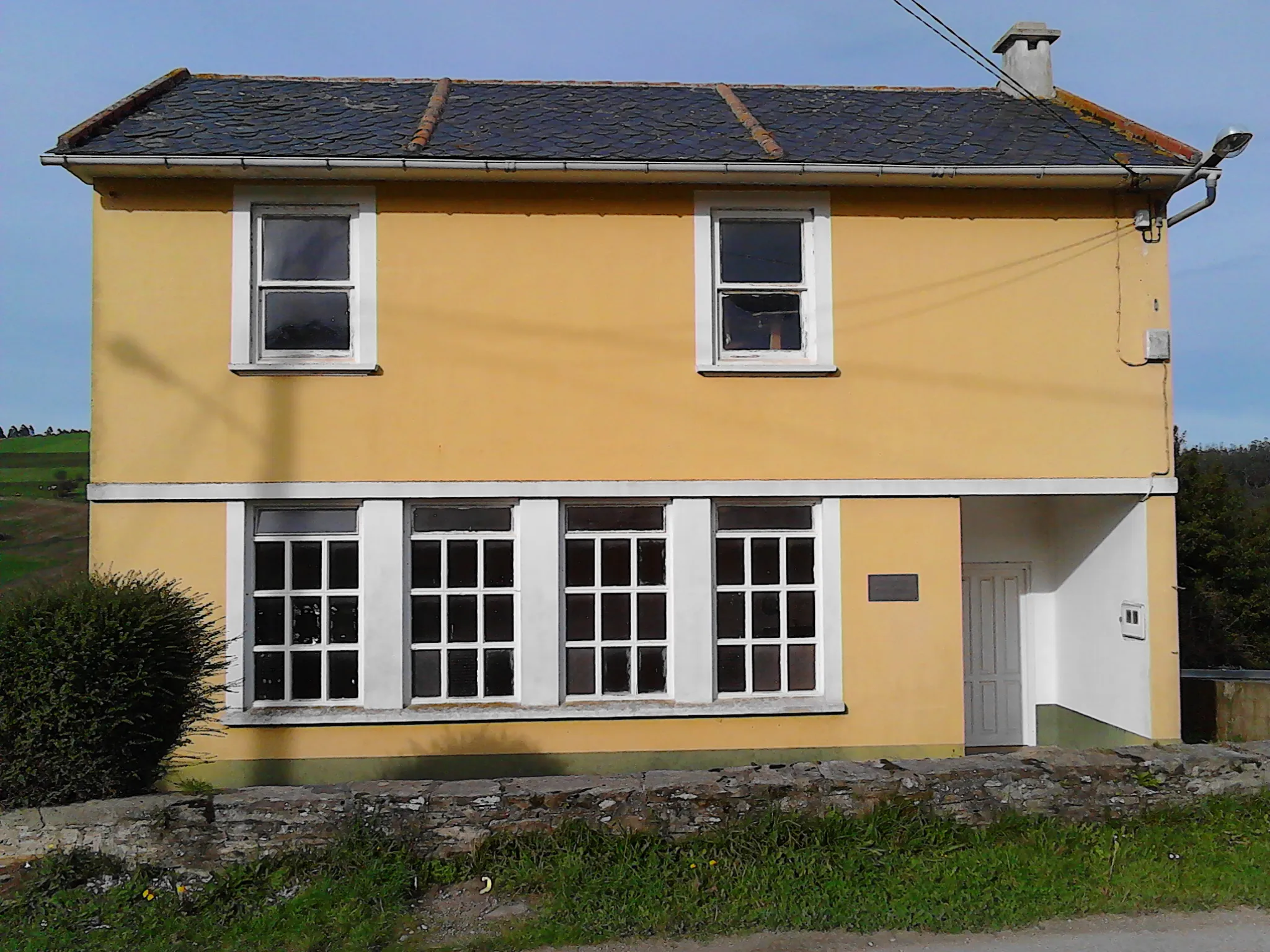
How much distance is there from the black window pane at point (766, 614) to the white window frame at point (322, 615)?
3432mm

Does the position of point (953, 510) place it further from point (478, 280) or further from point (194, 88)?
point (194, 88)

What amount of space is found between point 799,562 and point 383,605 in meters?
3.71

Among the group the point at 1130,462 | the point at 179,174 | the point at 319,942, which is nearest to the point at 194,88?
the point at 179,174

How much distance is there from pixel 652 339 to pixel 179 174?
4.28m

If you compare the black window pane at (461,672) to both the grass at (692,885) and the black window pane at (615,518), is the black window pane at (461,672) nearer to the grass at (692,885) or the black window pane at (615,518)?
the black window pane at (615,518)

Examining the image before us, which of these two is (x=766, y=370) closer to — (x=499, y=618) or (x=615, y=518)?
(x=615, y=518)

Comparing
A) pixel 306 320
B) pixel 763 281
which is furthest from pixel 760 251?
pixel 306 320

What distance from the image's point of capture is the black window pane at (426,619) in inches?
328

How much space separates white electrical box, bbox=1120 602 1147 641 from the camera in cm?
851

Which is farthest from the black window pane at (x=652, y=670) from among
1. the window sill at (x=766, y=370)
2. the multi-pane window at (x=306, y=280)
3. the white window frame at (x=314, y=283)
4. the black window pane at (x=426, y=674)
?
the multi-pane window at (x=306, y=280)

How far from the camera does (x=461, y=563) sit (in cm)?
836

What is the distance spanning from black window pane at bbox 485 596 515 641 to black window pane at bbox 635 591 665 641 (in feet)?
3.71

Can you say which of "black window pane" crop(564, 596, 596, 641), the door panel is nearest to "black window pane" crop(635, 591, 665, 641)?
"black window pane" crop(564, 596, 596, 641)

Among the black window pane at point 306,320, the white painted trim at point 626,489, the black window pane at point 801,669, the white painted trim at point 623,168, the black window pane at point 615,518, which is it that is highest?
the white painted trim at point 623,168
